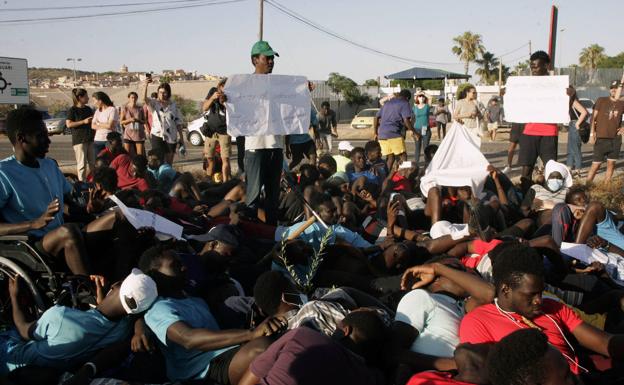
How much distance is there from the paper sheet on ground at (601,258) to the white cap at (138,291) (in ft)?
12.1

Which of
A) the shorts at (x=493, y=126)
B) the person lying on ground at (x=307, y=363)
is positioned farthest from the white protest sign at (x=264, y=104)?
the shorts at (x=493, y=126)

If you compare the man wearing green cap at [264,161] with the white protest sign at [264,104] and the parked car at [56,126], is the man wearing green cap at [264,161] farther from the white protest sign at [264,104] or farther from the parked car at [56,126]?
the parked car at [56,126]

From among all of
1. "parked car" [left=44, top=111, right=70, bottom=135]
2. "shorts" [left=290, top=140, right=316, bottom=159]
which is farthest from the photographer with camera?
"parked car" [left=44, top=111, right=70, bottom=135]

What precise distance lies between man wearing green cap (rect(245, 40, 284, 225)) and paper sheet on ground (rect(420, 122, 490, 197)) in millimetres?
1733


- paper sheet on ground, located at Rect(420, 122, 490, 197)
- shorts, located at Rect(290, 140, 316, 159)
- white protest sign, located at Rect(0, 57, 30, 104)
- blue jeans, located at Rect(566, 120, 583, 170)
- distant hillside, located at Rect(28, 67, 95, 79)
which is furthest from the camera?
distant hillside, located at Rect(28, 67, 95, 79)

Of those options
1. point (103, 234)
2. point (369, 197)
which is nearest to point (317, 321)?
point (103, 234)

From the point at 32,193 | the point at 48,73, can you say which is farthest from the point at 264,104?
the point at 48,73

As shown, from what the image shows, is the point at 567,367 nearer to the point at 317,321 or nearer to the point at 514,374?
the point at 514,374

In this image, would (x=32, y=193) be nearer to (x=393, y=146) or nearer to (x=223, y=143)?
(x=223, y=143)

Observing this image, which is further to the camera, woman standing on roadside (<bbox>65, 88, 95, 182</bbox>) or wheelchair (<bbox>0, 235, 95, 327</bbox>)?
woman standing on roadside (<bbox>65, 88, 95, 182</bbox>)

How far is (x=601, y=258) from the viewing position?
5.62 meters

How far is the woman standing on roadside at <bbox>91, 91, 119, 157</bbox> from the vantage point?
1072 cm

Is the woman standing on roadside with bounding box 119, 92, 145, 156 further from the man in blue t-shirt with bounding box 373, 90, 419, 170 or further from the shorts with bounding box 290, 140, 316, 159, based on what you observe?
the man in blue t-shirt with bounding box 373, 90, 419, 170

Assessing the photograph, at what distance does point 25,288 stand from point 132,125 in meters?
7.41
